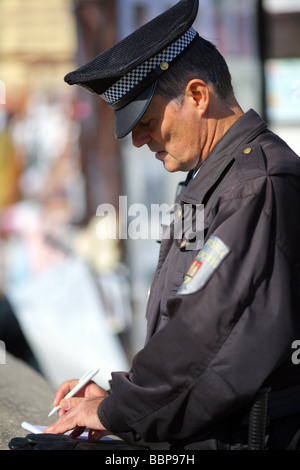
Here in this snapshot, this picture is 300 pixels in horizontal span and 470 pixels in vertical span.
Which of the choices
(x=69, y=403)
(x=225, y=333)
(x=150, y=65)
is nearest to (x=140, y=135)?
(x=150, y=65)

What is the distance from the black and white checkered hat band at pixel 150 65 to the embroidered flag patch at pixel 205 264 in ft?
1.70

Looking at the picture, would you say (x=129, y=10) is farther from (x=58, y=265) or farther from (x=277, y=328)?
(x=277, y=328)

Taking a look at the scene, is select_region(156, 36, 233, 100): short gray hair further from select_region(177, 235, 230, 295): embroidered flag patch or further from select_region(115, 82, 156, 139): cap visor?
select_region(177, 235, 230, 295): embroidered flag patch

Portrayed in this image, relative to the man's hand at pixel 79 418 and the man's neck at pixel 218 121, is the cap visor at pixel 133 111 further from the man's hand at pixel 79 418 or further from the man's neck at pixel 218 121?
the man's hand at pixel 79 418

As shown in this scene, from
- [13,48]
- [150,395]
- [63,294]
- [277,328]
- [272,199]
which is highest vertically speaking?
[13,48]

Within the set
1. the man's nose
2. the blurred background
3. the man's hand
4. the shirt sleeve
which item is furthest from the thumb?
the blurred background

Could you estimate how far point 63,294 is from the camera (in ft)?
15.9

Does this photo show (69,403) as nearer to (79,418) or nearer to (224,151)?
(79,418)

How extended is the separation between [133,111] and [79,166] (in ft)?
10.5

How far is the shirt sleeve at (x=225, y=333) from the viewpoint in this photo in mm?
1350

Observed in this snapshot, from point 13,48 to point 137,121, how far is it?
137 inches

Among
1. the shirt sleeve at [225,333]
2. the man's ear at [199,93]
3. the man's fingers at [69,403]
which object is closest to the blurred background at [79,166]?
the man's fingers at [69,403]
